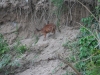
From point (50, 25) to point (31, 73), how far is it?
1.50 meters

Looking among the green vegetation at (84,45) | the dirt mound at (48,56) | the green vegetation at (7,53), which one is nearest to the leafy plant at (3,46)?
the green vegetation at (7,53)

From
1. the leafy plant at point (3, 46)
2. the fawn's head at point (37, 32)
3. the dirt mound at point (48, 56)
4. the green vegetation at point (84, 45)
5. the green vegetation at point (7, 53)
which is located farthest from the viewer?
the fawn's head at point (37, 32)

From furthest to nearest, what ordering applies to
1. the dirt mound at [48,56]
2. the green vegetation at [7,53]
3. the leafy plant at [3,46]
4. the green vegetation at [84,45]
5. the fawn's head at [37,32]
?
1. the fawn's head at [37,32]
2. the leafy plant at [3,46]
3. the green vegetation at [7,53]
4. the dirt mound at [48,56]
5. the green vegetation at [84,45]

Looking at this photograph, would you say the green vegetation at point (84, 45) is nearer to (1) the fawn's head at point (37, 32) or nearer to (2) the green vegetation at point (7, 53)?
(1) the fawn's head at point (37, 32)

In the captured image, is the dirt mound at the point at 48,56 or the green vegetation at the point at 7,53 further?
the green vegetation at the point at 7,53

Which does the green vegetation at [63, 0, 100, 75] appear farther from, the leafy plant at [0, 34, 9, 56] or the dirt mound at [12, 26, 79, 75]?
the leafy plant at [0, 34, 9, 56]

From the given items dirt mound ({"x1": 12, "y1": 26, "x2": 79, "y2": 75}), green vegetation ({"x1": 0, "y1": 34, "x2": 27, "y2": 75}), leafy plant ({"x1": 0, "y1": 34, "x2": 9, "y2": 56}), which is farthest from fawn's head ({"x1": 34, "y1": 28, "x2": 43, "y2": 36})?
leafy plant ({"x1": 0, "y1": 34, "x2": 9, "y2": 56})

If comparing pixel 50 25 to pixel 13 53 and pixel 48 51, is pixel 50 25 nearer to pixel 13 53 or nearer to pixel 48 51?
pixel 48 51

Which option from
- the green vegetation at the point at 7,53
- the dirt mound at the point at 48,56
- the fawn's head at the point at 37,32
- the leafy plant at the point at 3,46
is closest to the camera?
the dirt mound at the point at 48,56

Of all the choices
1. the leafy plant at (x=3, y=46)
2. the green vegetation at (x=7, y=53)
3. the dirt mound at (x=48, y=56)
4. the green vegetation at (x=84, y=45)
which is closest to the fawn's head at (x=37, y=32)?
the dirt mound at (x=48, y=56)

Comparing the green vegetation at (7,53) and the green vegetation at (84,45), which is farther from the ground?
the green vegetation at (84,45)

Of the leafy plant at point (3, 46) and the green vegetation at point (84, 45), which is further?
the leafy plant at point (3, 46)

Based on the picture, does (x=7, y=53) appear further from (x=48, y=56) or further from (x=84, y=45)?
(x=84, y=45)

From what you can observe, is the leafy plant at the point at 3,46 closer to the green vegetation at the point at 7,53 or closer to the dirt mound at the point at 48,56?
the green vegetation at the point at 7,53
